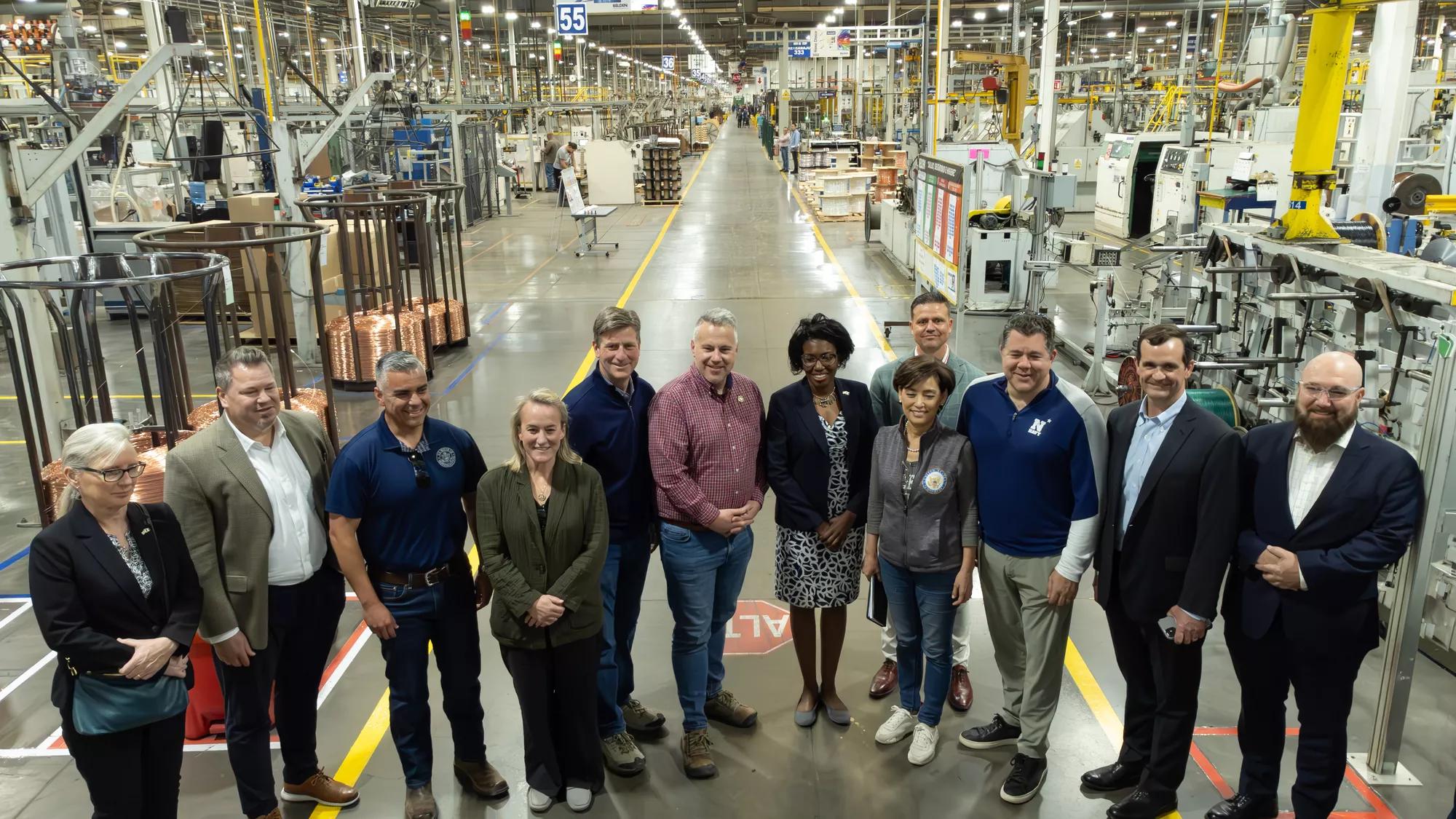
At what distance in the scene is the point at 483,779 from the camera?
4133 millimetres

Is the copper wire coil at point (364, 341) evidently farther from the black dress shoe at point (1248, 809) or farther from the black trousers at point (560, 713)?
the black dress shoe at point (1248, 809)

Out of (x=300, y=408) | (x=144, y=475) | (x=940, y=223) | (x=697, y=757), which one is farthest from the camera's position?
(x=940, y=223)

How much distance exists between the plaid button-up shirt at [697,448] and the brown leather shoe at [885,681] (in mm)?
1461

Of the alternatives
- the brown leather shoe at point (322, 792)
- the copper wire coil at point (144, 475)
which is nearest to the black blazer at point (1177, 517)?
the brown leather shoe at point (322, 792)

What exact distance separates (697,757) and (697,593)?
78 centimetres

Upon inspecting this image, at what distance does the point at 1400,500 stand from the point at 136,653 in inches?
169

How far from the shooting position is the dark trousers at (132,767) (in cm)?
313

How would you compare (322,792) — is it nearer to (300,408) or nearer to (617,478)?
(617,478)

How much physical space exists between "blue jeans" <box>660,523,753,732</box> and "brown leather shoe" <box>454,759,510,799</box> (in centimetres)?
84

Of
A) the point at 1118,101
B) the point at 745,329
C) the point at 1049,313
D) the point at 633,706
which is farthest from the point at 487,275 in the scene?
the point at 1118,101

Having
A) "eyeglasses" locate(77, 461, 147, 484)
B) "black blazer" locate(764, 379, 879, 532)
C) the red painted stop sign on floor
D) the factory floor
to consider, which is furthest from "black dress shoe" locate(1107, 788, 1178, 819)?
"eyeglasses" locate(77, 461, 147, 484)

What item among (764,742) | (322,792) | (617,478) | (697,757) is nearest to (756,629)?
(764,742)

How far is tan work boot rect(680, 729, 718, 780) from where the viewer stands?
4.23 metres

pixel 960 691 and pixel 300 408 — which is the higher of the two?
pixel 300 408
